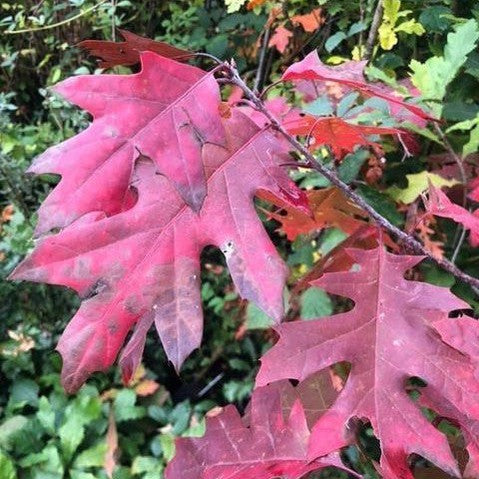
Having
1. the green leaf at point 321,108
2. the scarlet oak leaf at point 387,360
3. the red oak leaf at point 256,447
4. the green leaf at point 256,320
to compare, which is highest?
the green leaf at point 321,108

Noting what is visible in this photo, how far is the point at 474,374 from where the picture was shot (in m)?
0.67

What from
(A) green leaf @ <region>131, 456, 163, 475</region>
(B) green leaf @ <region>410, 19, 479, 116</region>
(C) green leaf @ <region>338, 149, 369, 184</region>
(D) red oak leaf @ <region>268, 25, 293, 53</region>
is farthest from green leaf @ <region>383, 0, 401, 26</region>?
(A) green leaf @ <region>131, 456, 163, 475</region>

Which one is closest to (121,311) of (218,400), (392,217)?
(392,217)

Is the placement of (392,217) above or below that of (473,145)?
below

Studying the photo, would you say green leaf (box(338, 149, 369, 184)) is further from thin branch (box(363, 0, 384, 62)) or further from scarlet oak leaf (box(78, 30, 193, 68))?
scarlet oak leaf (box(78, 30, 193, 68))

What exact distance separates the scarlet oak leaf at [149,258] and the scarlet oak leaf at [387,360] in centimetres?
13

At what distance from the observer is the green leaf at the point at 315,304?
1.38 meters

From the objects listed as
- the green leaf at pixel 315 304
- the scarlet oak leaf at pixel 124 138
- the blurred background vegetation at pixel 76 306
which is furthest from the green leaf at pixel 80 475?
the scarlet oak leaf at pixel 124 138

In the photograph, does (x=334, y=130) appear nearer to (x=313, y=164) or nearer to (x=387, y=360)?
(x=313, y=164)

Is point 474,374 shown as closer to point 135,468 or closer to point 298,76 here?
point 298,76

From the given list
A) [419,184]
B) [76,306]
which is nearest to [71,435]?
[76,306]

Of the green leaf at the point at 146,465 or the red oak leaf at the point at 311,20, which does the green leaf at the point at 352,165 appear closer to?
the red oak leaf at the point at 311,20

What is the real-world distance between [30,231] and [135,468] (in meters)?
0.72

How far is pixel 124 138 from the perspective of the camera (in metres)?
0.60
